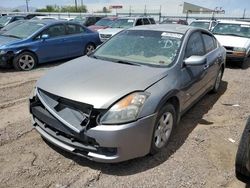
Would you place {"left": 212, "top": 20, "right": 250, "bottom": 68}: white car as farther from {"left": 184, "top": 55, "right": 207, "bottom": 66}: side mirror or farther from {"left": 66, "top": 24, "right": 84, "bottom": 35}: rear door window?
{"left": 184, "top": 55, "right": 207, "bottom": 66}: side mirror

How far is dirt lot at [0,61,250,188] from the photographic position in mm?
3010

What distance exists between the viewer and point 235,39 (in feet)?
30.9

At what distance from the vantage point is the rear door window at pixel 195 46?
4153 millimetres

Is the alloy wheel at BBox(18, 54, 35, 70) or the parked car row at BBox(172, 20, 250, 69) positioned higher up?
the parked car row at BBox(172, 20, 250, 69)

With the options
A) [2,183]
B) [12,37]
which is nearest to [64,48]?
[12,37]

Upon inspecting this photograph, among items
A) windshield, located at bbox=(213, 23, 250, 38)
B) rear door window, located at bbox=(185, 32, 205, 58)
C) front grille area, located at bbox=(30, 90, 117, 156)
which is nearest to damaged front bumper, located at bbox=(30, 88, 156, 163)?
front grille area, located at bbox=(30, 90, 117, 156)

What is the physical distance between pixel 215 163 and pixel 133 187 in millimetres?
1189

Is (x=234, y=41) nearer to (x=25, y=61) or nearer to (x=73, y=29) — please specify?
(x=73, y=29)

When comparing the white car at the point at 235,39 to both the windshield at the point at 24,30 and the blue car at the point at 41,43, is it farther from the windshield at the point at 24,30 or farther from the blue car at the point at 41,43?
the windshield at the point at 24,30

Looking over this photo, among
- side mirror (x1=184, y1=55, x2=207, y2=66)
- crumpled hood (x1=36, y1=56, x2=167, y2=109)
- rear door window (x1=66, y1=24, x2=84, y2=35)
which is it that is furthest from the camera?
rear door window (x1=66, y1=24, x2=84, y2=35)

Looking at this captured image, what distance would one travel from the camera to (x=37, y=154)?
342 centimetres

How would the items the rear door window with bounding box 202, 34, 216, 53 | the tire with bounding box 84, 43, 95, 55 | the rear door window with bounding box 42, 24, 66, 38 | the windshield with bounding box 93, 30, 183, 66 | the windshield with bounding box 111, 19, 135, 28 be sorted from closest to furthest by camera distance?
the windshield with bounding box 93, 30, 183, 66
the rear door window with bounding box 202, 34, 216, 53
the rear door window with bounding box 42, 24, 66, 38
the tire with bounding box 84, 43, 95, 55
the windshield with bounding box 111, 19, 135, 28

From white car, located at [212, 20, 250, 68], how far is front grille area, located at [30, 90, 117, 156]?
7.36m

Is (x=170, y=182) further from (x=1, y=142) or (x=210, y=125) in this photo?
(x=1, y=142)
